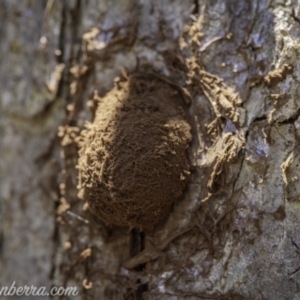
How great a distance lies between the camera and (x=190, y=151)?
148 cm

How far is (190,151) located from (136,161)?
0.20 m

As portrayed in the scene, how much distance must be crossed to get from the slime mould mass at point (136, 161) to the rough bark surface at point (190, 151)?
0.07 meters

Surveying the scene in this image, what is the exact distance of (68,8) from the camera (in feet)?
5.82

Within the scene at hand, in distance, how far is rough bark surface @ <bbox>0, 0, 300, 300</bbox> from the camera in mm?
1379

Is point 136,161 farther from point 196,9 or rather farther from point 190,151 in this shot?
point 196,9

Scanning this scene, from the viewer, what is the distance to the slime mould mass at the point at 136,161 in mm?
1382

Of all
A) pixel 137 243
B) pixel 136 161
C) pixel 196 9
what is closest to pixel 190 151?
pixel 136 161

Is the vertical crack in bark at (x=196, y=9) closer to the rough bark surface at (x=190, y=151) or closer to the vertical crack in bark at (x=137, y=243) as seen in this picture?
the rough bark surface at (x=190, y=151)

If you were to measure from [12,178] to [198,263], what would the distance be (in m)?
0.83

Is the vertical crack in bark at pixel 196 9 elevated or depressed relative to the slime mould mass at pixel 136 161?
elevated

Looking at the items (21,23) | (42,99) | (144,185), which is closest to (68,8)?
(21,23)

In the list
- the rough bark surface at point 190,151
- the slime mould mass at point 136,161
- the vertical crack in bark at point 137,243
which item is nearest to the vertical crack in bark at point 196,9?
the rough bark surface at point 190,151

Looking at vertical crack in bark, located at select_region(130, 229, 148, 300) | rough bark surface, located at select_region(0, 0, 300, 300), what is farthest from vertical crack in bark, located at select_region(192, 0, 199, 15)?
vertical crack in bark, located at select_region(130, 229, 148, 300)

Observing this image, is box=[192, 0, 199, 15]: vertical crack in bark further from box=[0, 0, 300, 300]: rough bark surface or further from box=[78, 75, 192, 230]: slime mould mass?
box=[78, 75, 192, 230]: slime mould mass
